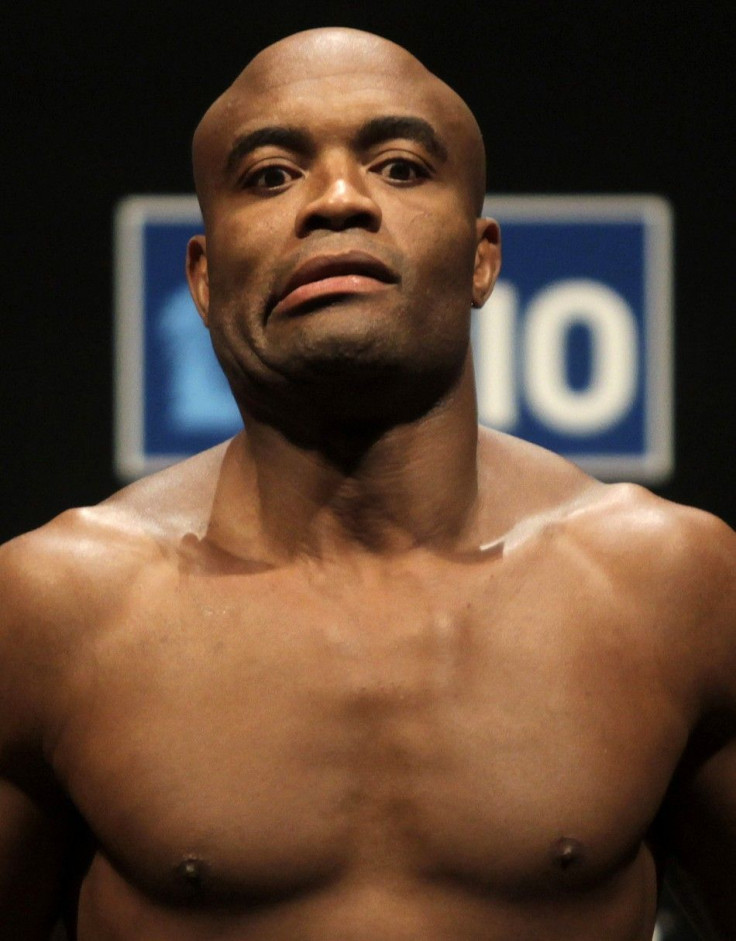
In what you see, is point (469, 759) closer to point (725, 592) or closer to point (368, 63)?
point (725, 592)

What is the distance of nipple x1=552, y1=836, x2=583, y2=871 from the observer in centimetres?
133

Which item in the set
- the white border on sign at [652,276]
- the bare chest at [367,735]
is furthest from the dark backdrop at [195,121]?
the bare chest at [367,735]

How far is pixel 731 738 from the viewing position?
1.44 metres

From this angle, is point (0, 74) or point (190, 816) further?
point (0, 74)

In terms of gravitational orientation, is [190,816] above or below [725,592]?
below

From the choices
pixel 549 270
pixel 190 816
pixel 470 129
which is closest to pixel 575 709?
pixel 190 816

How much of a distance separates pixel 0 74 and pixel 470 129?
0.67 m

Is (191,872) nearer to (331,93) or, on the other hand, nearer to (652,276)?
(331,93)

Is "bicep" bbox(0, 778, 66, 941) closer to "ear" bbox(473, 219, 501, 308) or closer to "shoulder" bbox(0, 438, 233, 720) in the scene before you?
"shoulder" bbox(0, 438, 233, 720)

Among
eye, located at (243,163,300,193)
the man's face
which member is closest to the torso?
the man's face

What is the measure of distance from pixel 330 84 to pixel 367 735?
0.44 metres

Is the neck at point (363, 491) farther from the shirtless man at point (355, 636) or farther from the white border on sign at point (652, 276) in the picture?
the white border on sign at point (652, 276)

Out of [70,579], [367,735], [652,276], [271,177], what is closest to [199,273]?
[271,177]

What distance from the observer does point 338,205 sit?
53.5 inches
